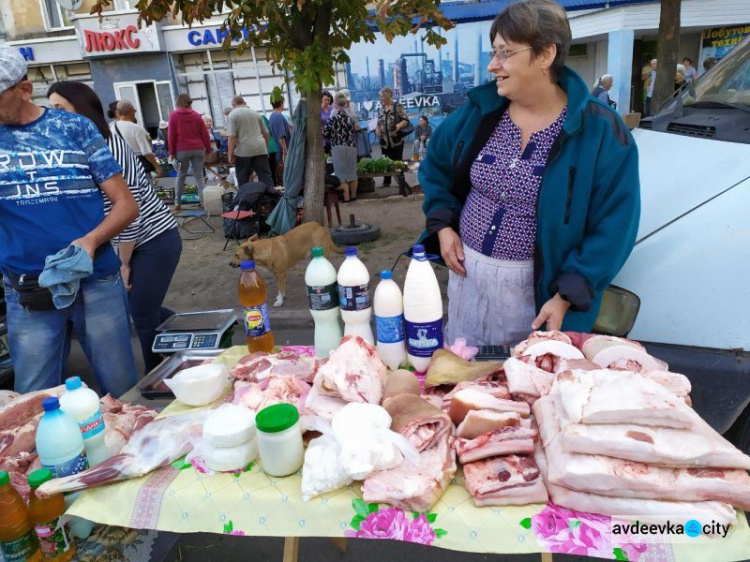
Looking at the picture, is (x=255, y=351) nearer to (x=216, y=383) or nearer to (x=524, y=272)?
(x=216, y=383)

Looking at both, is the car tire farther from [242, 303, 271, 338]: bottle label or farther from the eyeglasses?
the eyeglasses

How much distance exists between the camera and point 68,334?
107 inches

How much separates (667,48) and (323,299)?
26.7 ft

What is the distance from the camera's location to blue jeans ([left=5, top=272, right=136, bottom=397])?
2527 mm

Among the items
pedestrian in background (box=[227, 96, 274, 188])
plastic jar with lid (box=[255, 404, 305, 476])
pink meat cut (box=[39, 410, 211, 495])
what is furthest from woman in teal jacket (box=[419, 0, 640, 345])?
pedestrian in background (box=[227, 96, 274, 188])

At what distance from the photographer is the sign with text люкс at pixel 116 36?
18.2 meters

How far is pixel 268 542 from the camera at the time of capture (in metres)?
2.71

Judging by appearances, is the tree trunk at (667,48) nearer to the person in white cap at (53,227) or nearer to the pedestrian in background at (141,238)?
the pedestrian in background at (141,238)

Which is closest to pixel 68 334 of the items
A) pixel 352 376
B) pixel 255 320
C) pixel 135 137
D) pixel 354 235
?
pixel 255 320

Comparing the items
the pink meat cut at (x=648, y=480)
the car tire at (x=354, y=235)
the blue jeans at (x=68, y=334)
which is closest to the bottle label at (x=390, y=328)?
the pink meat cut at (x=648, y=480)

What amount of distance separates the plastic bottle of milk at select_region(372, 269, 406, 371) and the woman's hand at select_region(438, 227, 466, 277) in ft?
1.60

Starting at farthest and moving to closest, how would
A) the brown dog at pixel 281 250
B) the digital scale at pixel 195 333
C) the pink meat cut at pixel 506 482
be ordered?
the brown dog at pixel 281 250
the digital scale at pixel 195 333
the pink meat cut at pixel 506 482

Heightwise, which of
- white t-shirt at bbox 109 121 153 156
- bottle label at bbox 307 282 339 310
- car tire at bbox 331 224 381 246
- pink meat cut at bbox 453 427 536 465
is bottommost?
car tire at bbox 331 224 381 246

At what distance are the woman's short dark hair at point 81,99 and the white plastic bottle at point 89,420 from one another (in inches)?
77.1
